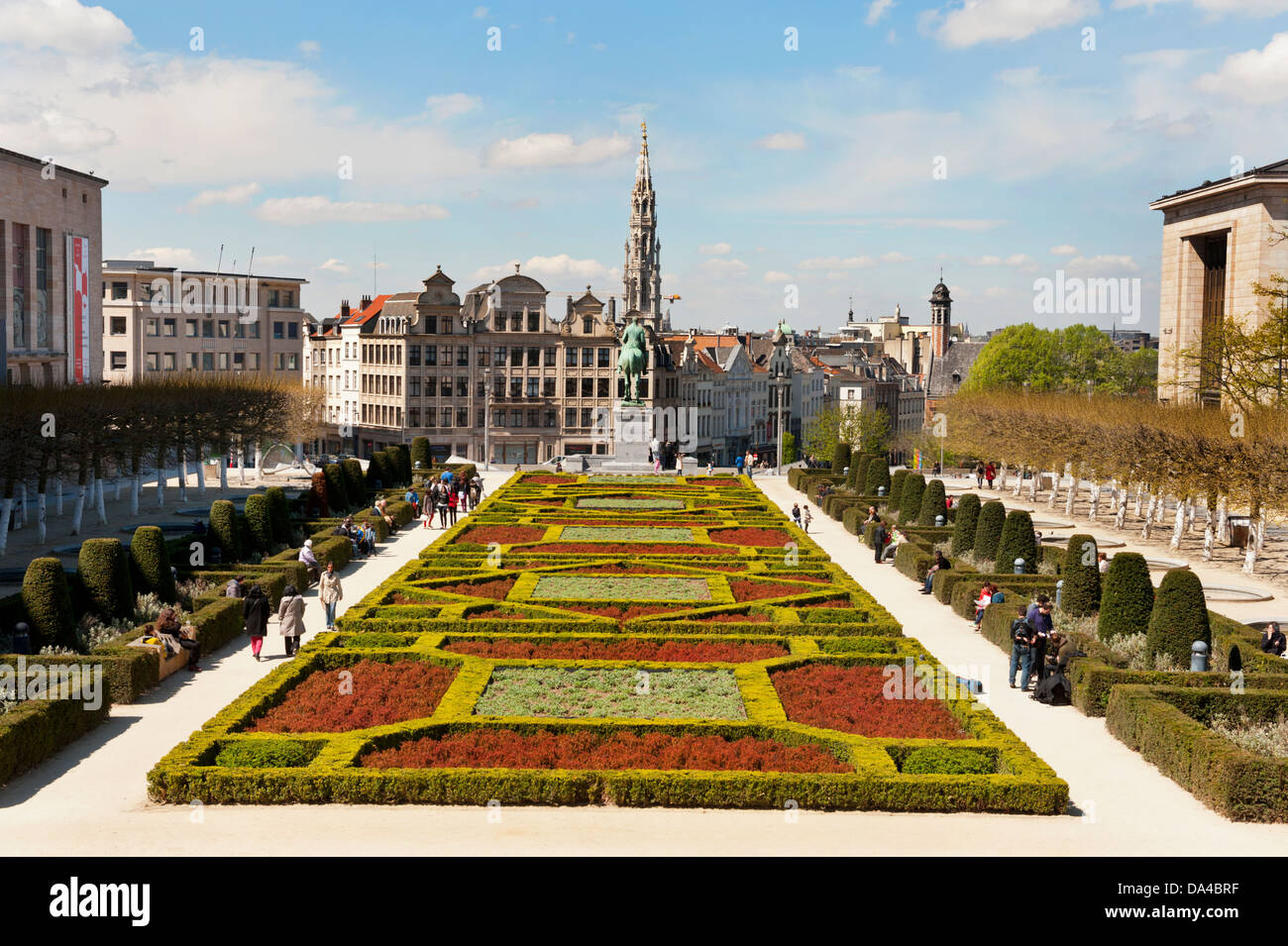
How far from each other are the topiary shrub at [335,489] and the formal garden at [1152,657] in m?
23.7

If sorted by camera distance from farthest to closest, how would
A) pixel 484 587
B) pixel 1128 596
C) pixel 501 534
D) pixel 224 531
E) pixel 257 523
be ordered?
pixel 501 534 < pixel 257 523 < pixel 224 531 < pixel 484 587 < pixel 1128 596

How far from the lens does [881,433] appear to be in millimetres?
115500

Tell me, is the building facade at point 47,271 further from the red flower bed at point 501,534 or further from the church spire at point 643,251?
the church spire at point 643,251

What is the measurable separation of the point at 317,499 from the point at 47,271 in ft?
100

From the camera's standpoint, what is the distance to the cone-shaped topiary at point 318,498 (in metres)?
53.1

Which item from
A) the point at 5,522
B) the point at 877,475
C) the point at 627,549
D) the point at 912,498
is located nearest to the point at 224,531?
the point at 5,522

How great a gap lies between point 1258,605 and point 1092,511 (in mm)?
25018

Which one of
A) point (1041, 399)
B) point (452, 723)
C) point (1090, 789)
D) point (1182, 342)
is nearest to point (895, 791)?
point (1090, 789)

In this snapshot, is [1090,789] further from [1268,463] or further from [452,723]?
[1268,463]

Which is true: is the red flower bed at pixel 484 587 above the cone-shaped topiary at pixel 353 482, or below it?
below

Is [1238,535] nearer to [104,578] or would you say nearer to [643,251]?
[104,578]

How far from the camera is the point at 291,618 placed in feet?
98.7

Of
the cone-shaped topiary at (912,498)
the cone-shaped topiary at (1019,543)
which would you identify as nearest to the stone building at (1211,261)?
the cone-shaped topiary at (912,498)

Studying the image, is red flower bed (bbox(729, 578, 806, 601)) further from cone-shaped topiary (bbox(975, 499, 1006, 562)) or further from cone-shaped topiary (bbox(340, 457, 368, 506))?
cone-shaped topiary (bbox(340, 457, 368, 506))
